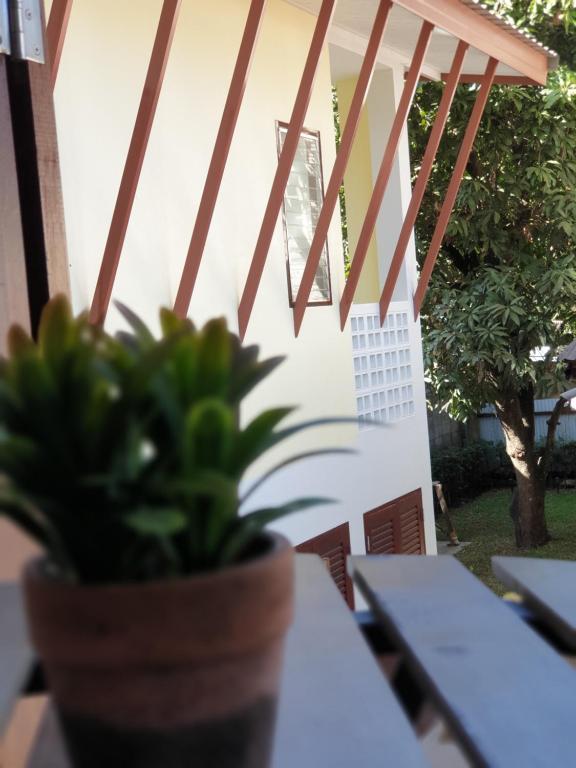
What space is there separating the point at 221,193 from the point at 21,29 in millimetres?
3596

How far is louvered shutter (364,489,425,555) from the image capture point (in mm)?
7328

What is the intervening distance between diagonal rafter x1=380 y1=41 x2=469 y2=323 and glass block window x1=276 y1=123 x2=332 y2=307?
493 millimetres

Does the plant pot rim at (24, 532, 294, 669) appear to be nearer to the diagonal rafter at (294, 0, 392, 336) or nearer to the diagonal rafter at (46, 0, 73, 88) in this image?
the diagonal rafter at (46, 0, 73, 88)

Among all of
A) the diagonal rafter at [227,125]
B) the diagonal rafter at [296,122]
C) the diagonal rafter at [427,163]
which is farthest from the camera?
the diagonal rafter at [427,163]

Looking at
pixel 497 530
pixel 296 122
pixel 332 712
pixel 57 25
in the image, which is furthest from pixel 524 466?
pixel 332 712

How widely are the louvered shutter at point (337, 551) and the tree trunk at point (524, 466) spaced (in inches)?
228

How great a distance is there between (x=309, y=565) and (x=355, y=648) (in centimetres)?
38

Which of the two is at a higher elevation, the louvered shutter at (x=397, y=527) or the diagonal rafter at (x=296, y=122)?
the diagonal rafter at (x=296, y=122)

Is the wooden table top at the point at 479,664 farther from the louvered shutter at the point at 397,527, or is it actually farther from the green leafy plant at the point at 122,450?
the louvered shutter at the point at 397,527

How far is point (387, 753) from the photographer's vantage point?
824 millimetres

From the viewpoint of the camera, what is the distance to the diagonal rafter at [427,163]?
20.7 feet

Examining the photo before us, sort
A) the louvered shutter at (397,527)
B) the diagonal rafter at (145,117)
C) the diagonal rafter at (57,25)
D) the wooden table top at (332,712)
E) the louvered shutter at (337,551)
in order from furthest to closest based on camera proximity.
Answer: the louvered shutter at (397,527), the louvered shutter at (337,551), the diagonal rafter at (145,117), the diagonal rafter at (57,25), the wooden table top at (332,712)

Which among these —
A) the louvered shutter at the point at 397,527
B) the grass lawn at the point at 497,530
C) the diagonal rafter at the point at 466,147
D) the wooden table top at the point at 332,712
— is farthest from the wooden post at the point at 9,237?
the grass lawn at the point at 497,530

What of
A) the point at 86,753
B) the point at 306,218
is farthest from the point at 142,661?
the point at 306,218
